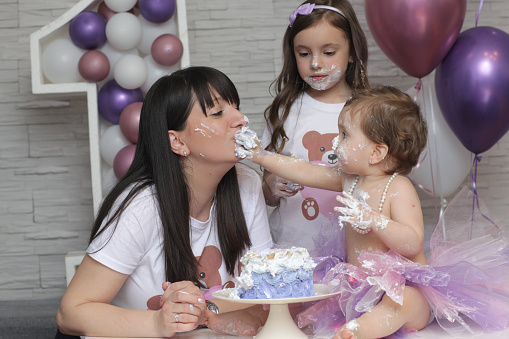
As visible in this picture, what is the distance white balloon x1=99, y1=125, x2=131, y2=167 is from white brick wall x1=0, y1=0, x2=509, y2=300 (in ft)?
1.86

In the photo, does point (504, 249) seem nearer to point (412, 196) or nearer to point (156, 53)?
point (412, 196)

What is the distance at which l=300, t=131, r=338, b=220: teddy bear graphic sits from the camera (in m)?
2.02

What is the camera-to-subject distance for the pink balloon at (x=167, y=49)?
99.3 inches

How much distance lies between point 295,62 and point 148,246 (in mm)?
892

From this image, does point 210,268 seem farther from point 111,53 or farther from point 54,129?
point 54,129

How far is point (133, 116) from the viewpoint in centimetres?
244

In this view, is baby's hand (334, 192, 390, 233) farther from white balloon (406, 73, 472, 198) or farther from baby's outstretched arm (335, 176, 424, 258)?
white balloon (406, 73, 472, 198)

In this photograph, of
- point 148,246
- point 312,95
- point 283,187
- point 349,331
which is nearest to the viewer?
point 349,331

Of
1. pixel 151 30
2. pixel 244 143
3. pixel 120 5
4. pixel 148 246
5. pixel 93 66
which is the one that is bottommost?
pixel 148 246

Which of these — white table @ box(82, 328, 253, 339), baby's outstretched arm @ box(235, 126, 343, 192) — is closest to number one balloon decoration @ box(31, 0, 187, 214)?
baby's outstretched arm @ box(235, 126, 343, 192)

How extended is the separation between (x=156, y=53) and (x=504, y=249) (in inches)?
65.7

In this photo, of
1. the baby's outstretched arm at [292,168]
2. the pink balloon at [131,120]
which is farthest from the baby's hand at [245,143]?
the pink balloon at [131,120]

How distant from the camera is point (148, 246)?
1562mm

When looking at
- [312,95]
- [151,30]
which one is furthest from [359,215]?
[151,30]
